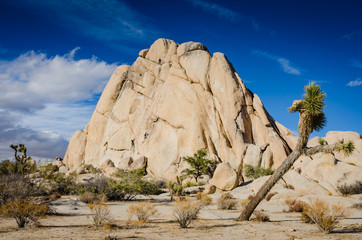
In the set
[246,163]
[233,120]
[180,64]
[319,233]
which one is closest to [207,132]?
[233,120]

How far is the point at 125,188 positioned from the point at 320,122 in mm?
12949

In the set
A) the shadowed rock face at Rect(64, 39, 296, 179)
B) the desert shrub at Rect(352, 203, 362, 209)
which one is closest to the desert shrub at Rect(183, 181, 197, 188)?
the shadowed rock face at Rect(64, 39, 296, 179)

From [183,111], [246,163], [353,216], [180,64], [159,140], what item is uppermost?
[180,64]

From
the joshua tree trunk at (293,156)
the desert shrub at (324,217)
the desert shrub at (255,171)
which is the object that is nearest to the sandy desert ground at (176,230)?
the desert shrub at (324,217)

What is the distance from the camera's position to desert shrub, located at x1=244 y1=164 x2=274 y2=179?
31.4m

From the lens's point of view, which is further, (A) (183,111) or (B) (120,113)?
(B) (120,113)

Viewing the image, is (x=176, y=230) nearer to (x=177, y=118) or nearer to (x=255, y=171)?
(x=255, y=171)

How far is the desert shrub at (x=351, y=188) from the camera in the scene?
18.5 m

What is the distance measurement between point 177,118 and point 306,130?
32329 millimetres

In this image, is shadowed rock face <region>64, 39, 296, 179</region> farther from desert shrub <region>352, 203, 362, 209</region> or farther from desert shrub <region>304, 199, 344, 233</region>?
desert shrub <region>304, 199, 344, 233</region>

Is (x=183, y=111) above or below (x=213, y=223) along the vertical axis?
above

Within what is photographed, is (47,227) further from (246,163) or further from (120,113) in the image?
(120,113)

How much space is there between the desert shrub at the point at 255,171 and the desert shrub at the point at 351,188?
12300 mm

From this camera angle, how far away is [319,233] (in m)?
8.80
